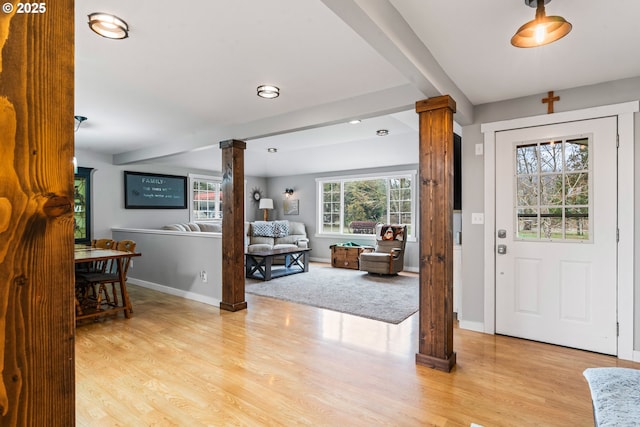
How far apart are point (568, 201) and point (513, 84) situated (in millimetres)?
1113

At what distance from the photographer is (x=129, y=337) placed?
3113 mm

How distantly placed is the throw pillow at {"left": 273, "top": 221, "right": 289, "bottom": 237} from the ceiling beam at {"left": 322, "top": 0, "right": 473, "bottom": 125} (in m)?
5.49

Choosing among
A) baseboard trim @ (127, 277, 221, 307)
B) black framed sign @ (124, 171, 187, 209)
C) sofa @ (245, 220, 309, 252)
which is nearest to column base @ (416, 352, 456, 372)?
baseboard trim @ (127, 277, 221, 307)

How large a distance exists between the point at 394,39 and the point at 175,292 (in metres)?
4.34

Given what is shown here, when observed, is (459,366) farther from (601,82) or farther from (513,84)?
(601,82)

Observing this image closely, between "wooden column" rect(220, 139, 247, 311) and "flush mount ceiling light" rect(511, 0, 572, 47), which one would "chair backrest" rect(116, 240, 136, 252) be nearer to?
"wooden column" rect(220, 139, 247, 311)

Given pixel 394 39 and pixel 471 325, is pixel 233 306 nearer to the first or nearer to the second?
pixel 471 325

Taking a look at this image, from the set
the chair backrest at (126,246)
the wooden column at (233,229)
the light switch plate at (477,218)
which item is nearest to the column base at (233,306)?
the wooden column at (233,229)

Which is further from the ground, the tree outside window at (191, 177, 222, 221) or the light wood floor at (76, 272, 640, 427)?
the tree outside window at (191, 177, 222, 221)

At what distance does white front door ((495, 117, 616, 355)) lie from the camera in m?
2.69

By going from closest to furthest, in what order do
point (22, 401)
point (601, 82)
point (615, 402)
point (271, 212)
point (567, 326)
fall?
1. point (22, 401)
2. point (615, 402)
3. point (601, 82)
4. point (567, 326)
5. point (271, 212)

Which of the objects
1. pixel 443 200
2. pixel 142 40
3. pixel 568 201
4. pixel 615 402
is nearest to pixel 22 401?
pixel 615 402

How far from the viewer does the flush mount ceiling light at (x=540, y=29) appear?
155cm

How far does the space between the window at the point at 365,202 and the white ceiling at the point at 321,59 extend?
3176 millimetres
